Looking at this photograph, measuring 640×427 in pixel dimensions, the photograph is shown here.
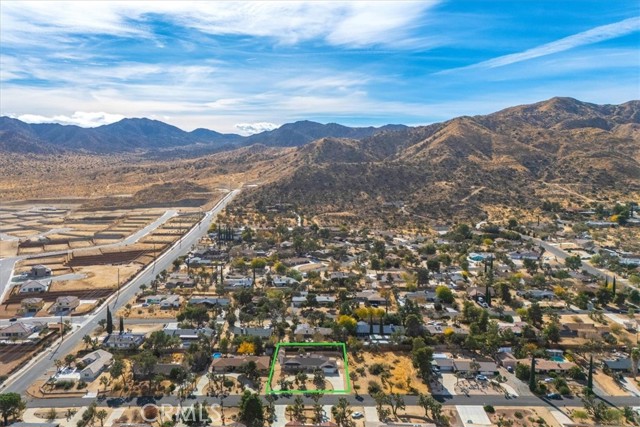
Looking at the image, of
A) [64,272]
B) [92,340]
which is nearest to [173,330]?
[92,340]

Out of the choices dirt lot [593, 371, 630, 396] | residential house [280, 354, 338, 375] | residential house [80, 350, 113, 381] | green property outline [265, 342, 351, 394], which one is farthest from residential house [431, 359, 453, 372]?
residential house [80, 350, 113, 381]

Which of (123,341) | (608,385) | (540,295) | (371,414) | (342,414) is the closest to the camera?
(342,414)

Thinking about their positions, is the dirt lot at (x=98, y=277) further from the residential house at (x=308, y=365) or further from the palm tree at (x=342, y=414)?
the palm tree at (x=342, y=414)

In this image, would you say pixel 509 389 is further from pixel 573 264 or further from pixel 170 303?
pixel 170 303

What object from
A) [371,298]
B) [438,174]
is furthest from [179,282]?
[438,174]

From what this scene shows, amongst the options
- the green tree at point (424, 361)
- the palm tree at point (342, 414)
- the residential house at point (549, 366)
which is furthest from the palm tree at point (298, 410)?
the residential house at point (549, 366)

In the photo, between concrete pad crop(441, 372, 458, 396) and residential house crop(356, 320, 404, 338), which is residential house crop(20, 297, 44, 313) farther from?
concrete pad crop(441, 372, 458, 396)
